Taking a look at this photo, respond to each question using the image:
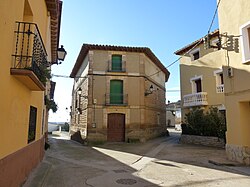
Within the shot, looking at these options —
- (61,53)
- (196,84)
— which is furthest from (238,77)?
(196,84)

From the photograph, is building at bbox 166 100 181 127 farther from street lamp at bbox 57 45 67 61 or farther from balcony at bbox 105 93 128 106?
street lamp at bbox 57 45 67 61

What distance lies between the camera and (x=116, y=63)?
17.9m

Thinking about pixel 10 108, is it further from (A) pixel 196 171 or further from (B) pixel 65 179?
(A) pixel 196 171

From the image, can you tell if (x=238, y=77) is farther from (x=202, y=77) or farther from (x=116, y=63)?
(x=116, y=63)

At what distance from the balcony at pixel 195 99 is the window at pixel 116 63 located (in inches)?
244

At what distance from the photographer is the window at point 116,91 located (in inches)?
685

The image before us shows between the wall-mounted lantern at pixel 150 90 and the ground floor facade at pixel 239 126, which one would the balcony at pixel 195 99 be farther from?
the ground floor facade at pixel 239 126

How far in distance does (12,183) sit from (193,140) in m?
13.7

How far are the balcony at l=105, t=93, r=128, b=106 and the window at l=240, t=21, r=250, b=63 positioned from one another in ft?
34.3

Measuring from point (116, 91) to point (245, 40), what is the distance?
1101 cm

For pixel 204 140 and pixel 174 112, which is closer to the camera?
pixel 204 140

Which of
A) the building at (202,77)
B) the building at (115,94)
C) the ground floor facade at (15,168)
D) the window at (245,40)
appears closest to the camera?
the ground floor facade at (15,168)

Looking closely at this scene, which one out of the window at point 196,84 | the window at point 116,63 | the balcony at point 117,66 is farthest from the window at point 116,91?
the window at point 196,84

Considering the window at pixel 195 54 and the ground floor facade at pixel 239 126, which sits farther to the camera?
the window at pixel 195 54
